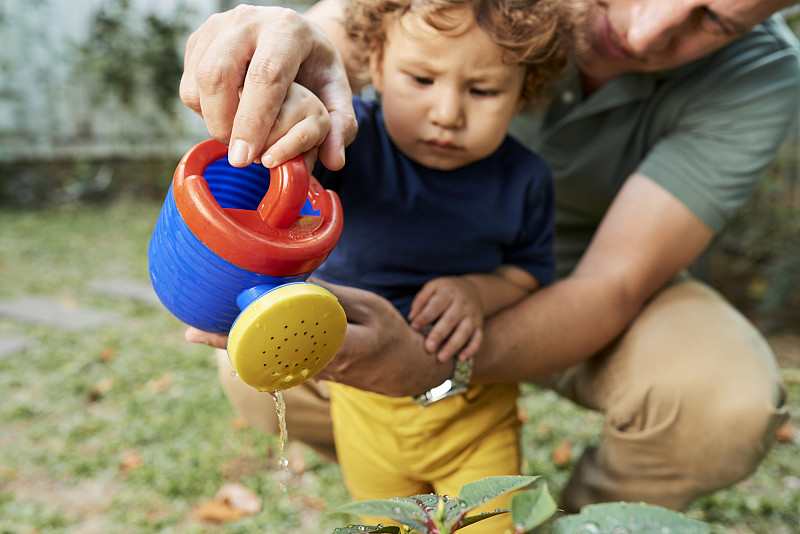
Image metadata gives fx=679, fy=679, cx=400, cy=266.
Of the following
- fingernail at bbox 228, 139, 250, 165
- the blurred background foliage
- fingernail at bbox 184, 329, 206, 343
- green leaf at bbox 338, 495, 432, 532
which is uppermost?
green leaf at bbox 338, 495, 432, 532

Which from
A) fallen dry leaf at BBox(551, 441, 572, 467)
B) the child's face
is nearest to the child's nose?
the child's face

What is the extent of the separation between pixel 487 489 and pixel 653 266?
133 cm

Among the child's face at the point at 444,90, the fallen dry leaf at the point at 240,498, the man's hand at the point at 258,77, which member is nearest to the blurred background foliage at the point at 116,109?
the fallen dry leaf at the point at 240,498

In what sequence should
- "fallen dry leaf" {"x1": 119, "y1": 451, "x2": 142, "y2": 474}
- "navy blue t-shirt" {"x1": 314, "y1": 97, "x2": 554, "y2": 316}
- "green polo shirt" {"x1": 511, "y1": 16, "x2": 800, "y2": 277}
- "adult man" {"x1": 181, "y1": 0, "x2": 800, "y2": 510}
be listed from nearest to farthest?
"navy blue t-shirt" {"x1": 314, "y1": 97, "x2": 554, "y2": 316}
"adult man" {"x1": 181, "y1": 0, "x2": 800, "y2": 510}
"green polo shirt" {"x1": 511, "y1": 16, "x2": 800, "y2": 277}
"fallen dry leaf" {"x1": 119, "y1": 451, "x2": 142, "y2": 474}

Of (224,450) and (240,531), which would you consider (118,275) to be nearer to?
(224,450)

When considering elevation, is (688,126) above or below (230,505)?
above

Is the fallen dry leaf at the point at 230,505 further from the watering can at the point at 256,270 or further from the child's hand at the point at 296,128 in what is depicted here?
the child's hand at the point at 296,128

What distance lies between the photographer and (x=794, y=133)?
3623 millimetres

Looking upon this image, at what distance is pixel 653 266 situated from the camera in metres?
1.74

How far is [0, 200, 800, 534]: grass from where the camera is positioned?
1977 mm

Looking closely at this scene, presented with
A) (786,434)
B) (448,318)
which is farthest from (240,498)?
(786,434)

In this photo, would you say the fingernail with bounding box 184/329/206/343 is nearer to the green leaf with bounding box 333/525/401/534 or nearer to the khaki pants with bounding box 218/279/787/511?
the green leaf with bounding box 333/525/401/534

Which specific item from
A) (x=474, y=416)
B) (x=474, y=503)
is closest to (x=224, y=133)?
(x=474, y=503)

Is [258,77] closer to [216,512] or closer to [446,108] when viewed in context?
[446,108]
